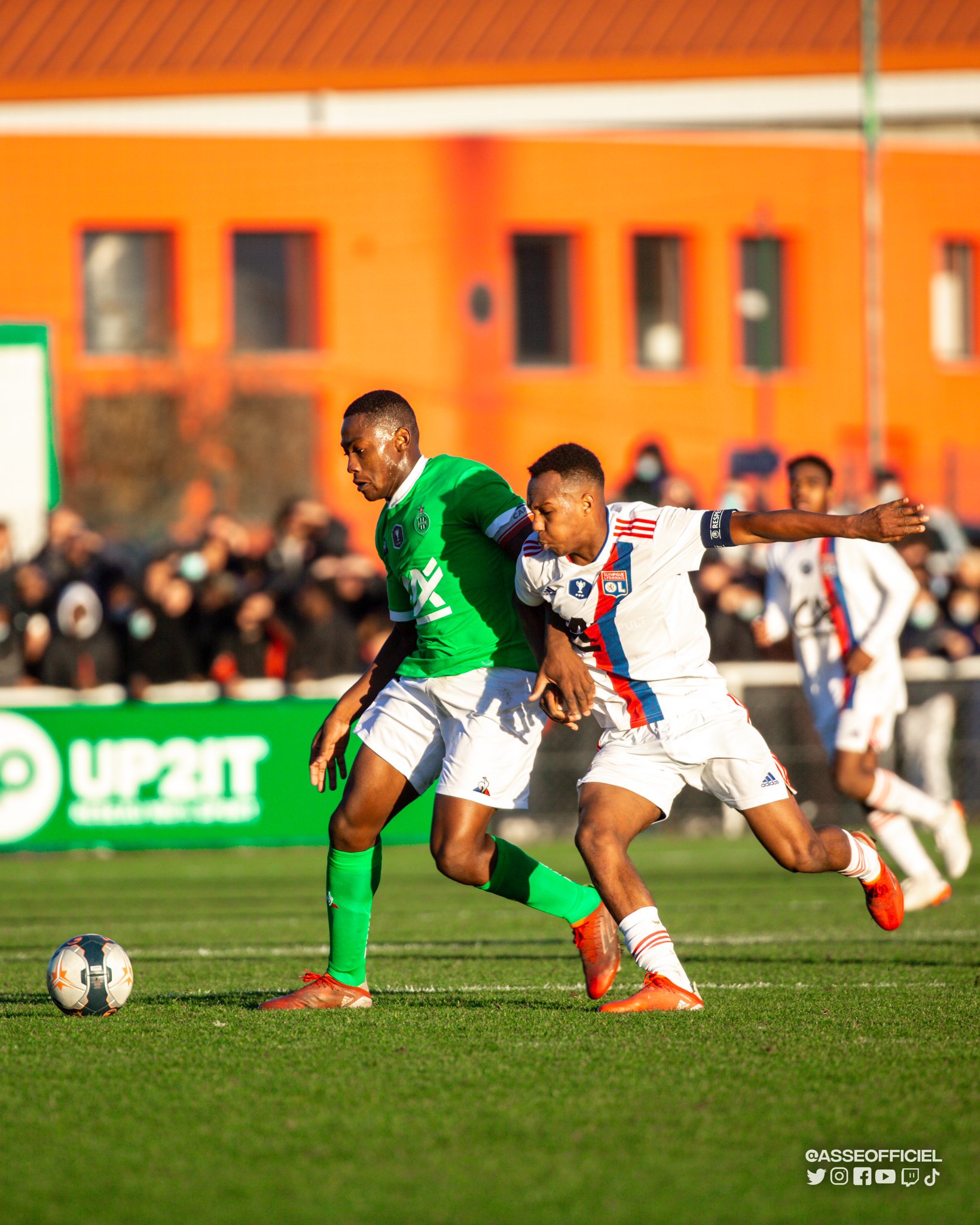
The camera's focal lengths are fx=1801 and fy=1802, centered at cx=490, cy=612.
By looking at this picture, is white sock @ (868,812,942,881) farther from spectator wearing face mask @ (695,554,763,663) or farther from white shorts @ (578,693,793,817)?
spectator wearing face mask @ (695,554,763,663)

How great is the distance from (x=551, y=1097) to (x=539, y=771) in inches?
392

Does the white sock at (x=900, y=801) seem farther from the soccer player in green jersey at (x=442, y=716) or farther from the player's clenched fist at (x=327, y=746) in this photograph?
the player's clenched fist at (x=327, y=746)

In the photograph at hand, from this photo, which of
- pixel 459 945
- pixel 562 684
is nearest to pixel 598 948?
pixel 562 684

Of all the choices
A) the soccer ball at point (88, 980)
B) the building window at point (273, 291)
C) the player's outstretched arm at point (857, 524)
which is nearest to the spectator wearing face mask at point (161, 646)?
the soccer ball at point (88, 980)

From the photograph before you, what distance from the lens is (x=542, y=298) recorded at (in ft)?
101

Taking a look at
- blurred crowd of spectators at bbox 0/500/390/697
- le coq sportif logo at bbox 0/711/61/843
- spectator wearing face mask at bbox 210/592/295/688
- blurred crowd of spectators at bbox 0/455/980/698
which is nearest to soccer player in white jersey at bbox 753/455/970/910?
blurred crowd of spectators at bbox 0/455/980/698

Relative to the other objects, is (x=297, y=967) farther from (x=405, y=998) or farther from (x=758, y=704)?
(x=758, y=704)

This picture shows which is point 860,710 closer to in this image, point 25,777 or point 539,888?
point 539,888

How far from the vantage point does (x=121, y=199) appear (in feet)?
94.2

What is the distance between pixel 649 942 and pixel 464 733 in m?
0.98

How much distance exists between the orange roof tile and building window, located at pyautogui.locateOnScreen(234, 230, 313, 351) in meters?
2.59

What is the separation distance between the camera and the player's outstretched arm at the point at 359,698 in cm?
648

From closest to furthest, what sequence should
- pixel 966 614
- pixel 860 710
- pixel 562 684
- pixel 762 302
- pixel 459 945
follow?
pixel 562 684 < pixel 459 945 < pixel 860 710 < pixel 966 614 < pixel 762 302

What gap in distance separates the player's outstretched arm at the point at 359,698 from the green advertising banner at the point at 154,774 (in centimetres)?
713
